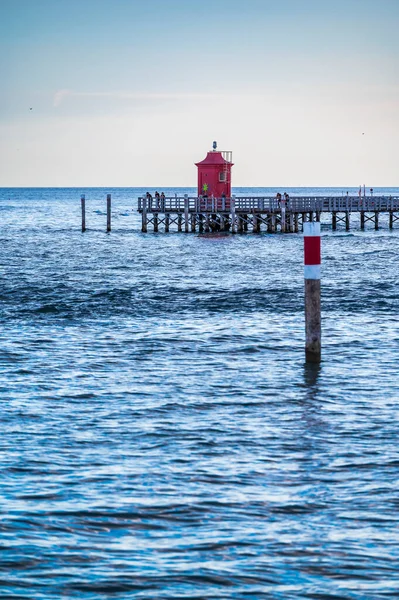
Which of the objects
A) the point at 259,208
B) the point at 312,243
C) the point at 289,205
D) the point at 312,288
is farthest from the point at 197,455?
the point at 289,205

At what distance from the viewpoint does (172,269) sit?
120ft

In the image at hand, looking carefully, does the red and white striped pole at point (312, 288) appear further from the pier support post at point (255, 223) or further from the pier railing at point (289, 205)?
the pier support post at point (255, 223)

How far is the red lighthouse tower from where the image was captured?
61.5 metres

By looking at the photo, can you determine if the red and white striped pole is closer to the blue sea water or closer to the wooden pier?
the blue sea water

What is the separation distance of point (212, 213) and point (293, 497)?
52.8 meters

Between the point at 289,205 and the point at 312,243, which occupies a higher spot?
the point at 289,205

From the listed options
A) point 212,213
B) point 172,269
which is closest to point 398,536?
point 172,269

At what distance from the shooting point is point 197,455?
10070 millimetres

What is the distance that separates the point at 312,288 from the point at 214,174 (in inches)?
1913

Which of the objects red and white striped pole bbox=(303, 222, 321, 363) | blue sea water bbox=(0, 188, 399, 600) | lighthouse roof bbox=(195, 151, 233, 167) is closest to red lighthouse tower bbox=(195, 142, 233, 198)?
lighthouse roof bbox=(195, 151, 233, 167)

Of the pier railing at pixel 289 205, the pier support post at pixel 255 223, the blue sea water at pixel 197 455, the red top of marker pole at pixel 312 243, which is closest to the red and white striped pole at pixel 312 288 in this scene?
the red top of marker pole at pixel 312 243

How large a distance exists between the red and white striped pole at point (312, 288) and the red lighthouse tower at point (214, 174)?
155 ft

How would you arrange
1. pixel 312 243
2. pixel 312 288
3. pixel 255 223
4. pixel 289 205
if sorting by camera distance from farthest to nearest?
pixel 255 223 < pixel 289 205 < pixel 312 288 < pixel 312 243

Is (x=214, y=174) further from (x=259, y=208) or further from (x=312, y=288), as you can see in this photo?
(x=312, y=288)
